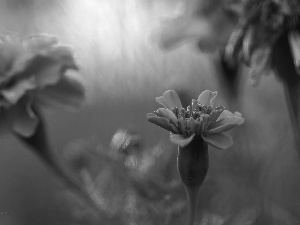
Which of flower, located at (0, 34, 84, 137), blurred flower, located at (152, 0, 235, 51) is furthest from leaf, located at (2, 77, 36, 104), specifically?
blurred flower, located at (152, 0, 235, 51)

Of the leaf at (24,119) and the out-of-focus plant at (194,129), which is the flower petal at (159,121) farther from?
the leaf at (24,119)

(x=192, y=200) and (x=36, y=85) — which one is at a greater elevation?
(x=36, y=85)

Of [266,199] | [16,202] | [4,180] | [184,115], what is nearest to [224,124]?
[184,115]

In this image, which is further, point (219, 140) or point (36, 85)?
point (36, 85)

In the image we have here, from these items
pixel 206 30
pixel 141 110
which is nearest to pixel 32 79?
pixel 206 30

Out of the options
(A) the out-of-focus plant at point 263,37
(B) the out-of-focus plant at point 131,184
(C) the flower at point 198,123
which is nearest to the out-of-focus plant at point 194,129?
(C) the flower at point 198,123

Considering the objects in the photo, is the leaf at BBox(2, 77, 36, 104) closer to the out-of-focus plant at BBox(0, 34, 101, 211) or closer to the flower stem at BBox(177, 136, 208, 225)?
the out-of-focus plant at BBox(0, 34, 101, 211)

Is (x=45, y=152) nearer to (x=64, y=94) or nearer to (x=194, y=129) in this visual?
(x=64, y=94)
